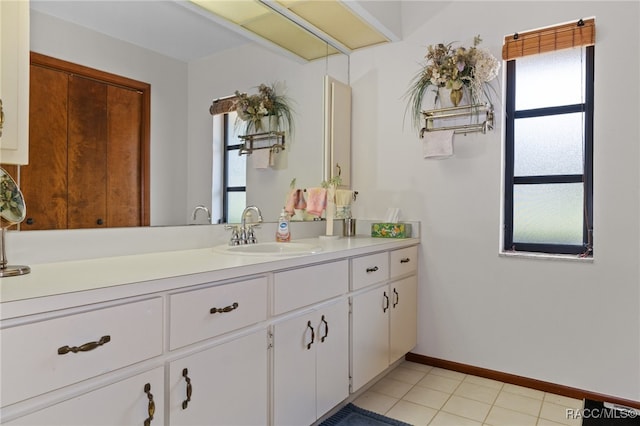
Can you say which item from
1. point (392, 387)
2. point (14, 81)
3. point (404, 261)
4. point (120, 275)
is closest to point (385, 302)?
point (404, 261)

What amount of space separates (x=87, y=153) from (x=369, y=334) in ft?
5.37

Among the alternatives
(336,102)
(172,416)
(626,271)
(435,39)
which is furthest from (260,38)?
(626,271)

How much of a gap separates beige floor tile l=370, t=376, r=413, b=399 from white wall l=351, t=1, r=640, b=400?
0.39 metres

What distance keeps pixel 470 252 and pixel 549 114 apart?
965mm

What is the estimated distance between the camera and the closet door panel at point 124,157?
1620 millimetres

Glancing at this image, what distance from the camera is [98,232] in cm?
161

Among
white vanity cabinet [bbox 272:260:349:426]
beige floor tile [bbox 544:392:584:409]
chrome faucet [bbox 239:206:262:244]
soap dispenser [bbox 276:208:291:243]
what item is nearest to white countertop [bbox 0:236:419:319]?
white vanity cabinet [bbox 272:260:349:426]

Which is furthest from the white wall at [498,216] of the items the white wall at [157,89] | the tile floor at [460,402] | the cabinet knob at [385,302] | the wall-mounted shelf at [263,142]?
the white wall at [157,89]

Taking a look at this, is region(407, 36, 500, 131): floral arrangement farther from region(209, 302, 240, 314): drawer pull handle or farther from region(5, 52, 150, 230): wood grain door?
region(209, 302, 240, 314): drawer pull handle

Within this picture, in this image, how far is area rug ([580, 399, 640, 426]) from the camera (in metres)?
1.78

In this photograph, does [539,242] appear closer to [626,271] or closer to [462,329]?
[626,271]

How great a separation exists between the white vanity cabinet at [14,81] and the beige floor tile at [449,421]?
2.14m

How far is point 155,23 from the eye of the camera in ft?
5.99

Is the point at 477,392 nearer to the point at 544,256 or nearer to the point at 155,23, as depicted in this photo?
the point at 544,256
